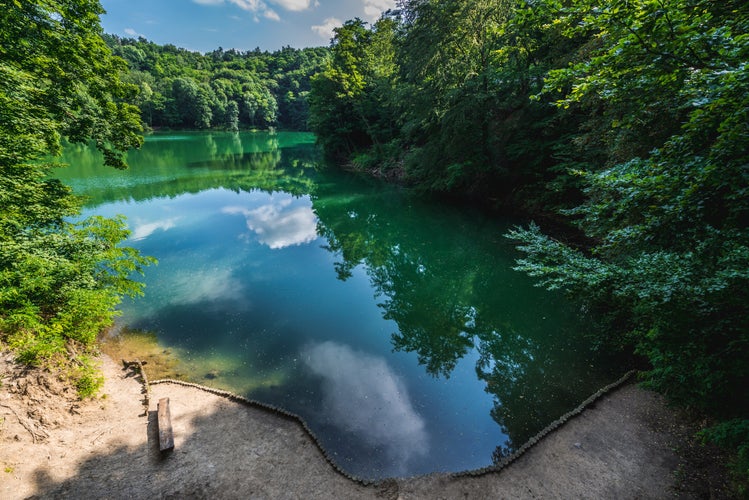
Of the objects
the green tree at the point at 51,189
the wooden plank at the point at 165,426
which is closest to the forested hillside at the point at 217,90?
the green tree at the point at 51,189

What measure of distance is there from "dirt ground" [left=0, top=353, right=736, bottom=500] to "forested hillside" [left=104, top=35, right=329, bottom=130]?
63.2 m

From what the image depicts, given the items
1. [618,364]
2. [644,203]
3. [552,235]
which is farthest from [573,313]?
[644,203]

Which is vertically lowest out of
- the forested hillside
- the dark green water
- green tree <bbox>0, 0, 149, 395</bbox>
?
the dark green water

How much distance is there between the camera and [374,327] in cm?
1019

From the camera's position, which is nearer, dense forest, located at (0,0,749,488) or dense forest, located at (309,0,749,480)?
dense forest, located at (309,0,749,480)

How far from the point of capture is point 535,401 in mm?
7207

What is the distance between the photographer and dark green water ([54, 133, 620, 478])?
22.0ft

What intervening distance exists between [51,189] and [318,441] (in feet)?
29.0

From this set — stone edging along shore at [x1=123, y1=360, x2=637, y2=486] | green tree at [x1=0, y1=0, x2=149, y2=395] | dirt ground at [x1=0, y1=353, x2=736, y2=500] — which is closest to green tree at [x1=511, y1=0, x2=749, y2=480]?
dirt ground at [x1=0, y1=353, x2=736, y2=500]

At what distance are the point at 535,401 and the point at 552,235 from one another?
32.9 ft

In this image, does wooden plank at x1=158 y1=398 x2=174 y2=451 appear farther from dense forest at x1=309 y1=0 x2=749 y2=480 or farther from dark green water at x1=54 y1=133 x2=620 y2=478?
dense forest at x1=309 y1=0 x2=749 y2=480

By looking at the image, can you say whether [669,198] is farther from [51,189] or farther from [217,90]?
[217,90]

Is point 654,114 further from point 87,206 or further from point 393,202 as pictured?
point 87,206

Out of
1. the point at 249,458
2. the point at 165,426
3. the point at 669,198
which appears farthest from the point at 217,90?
the point at 669,198
